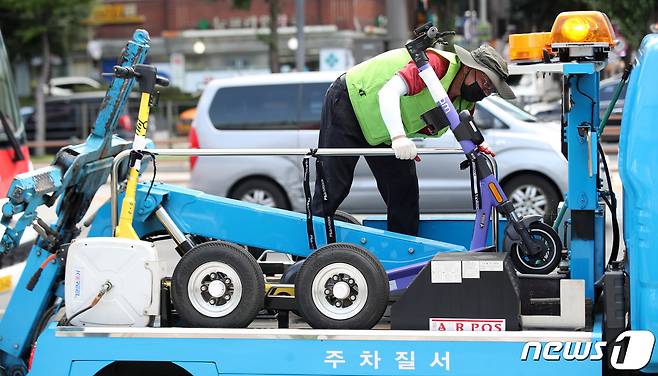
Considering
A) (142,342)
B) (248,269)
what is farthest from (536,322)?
(142,342)

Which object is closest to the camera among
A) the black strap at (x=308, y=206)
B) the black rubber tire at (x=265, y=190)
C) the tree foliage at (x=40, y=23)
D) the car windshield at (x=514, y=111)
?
the black strap at (x=308, y=206)

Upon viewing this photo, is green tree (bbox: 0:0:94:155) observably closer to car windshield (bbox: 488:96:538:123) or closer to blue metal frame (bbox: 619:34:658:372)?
car windshield (bbox: 488:96:538:123)

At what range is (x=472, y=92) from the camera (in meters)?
5.52

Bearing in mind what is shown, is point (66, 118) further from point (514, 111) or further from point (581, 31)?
point (581, 31)

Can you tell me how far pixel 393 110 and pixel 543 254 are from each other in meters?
1.00

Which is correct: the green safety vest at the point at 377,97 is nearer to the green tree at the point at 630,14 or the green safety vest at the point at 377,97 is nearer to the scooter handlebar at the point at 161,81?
the scooter handlebar at the point at 161,81

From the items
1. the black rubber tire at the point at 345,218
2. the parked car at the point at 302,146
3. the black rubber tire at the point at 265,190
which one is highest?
the black rubber tire at the point at 345,218

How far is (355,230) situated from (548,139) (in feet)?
26.0

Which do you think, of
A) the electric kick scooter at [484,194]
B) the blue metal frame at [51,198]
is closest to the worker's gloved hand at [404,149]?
the electric kick scooter at [484,194]

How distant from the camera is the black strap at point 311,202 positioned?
520cm

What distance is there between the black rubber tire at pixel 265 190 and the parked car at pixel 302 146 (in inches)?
0.5

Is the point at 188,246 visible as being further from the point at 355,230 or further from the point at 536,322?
the point at 536,322

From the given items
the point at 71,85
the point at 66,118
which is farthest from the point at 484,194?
the point at 71,85

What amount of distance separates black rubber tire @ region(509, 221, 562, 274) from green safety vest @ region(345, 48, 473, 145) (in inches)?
27.1
